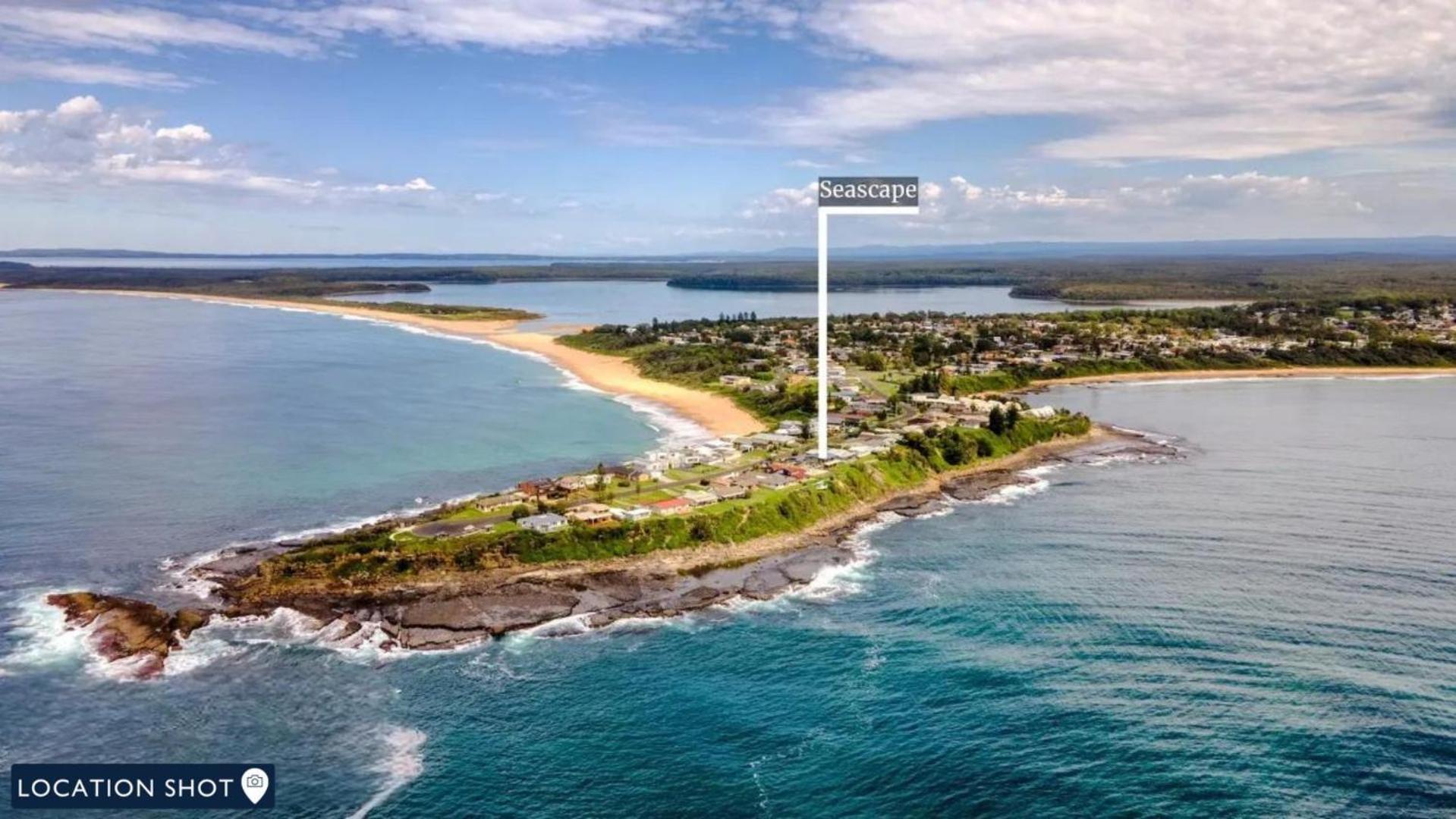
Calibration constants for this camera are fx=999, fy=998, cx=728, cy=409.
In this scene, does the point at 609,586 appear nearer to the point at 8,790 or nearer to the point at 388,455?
the point at 8,790

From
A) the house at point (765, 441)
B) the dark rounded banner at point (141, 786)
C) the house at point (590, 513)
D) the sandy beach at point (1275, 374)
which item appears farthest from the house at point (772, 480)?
the sandy beach at point (1275, 374)

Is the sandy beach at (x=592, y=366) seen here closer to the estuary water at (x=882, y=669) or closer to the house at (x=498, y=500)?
the estuary water at (x=882, y=669)

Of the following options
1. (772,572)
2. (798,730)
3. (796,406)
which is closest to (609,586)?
(772,572)

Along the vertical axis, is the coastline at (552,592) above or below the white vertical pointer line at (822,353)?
below

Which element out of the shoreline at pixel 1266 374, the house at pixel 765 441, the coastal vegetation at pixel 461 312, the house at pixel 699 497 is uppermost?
the coastal vegetation at pixel 461 312

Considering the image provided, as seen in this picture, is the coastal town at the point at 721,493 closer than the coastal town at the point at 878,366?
Yes
